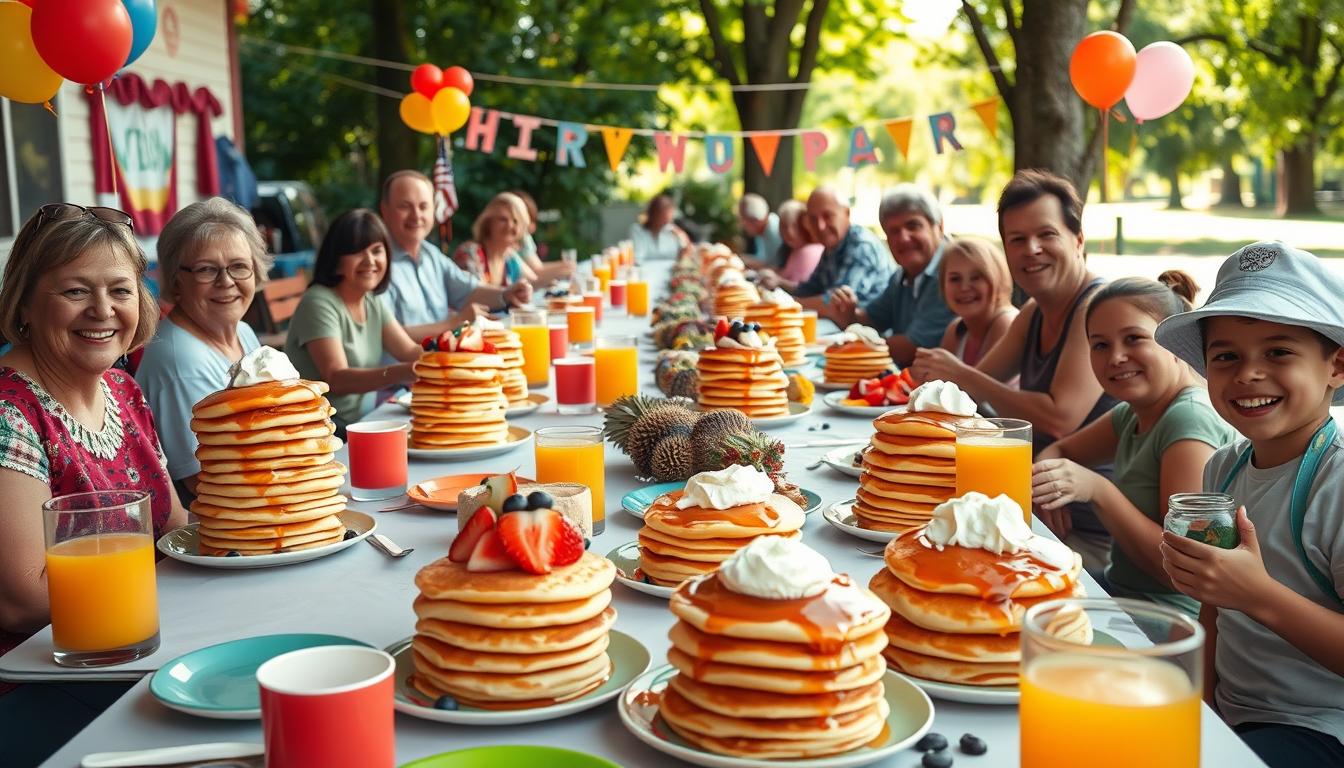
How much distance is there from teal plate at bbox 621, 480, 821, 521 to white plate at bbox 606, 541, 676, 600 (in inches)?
8.2

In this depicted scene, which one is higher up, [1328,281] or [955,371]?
[1328,281]

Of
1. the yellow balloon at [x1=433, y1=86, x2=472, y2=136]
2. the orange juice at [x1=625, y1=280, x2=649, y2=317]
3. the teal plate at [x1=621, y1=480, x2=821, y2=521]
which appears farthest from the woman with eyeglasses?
the yellow balloon at [x1=433, y1=86, x2=472, y2=136]

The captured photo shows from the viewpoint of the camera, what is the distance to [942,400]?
242cm

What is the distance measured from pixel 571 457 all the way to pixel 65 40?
265 centimetres

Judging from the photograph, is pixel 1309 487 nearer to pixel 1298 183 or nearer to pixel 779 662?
pixel 779 662

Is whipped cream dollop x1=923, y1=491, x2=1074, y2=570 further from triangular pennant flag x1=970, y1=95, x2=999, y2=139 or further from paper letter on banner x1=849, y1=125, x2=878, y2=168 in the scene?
paper letter on banner x1=849, y1=125, x2=878, y2=168

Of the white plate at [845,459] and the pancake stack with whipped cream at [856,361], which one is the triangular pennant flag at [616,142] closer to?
the pancake stack with whipped cream at [856,361]

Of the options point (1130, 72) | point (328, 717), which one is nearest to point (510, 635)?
point (328, 717)

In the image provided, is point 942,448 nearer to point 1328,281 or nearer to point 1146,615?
point 1328,281

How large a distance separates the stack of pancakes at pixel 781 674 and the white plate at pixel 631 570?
51 centimetres

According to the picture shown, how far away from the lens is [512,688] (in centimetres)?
151

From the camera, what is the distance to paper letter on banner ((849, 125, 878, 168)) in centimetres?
973

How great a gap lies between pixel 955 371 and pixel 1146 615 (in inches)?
104

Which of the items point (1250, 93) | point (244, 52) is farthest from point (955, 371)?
point (1250, 93)
